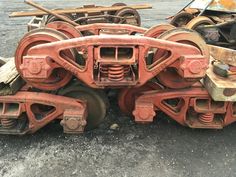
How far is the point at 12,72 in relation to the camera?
3.06m

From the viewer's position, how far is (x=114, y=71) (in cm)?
251

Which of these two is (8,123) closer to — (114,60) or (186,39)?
(114,60)

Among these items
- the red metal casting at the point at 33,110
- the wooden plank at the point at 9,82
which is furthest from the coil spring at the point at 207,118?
the wooden plank at the point at 9,82

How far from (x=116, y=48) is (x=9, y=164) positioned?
1436 mm

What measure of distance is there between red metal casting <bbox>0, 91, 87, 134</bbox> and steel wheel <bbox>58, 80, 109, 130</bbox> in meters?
0.11

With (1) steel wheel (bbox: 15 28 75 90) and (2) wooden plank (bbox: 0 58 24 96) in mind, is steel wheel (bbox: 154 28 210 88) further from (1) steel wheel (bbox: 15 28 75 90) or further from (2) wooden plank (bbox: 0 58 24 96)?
(2) wooden plank (bbox: 0 58 24 96)

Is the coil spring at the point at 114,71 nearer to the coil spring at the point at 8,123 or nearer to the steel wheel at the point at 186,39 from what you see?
the steel wheel at the point at 186,39

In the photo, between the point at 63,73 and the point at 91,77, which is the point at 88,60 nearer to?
the point at 91,77

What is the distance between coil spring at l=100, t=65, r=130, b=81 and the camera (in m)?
2.50

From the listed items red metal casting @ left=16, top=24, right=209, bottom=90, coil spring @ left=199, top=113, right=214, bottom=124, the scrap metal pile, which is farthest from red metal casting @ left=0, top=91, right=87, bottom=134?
coil spring @ left=199, top=113, right=214, bottom=124

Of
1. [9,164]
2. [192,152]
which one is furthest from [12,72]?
[192,152]

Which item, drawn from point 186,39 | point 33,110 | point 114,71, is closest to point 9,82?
point 33,110

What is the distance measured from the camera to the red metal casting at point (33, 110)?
2.81 meters

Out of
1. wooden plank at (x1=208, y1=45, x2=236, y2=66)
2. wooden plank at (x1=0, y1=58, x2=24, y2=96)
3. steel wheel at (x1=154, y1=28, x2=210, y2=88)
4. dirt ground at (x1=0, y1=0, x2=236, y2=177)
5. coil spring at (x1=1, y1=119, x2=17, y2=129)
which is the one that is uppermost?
steel wheel at (x1=154, y1=28, x2=210, y2=88)
